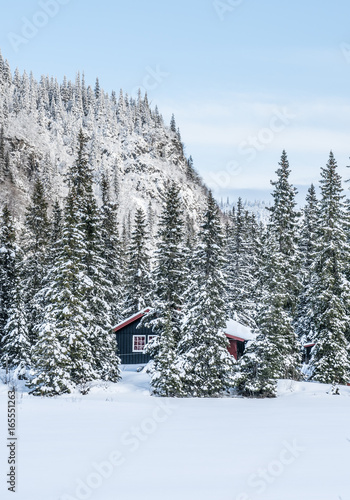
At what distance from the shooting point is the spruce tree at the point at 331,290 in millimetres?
30031

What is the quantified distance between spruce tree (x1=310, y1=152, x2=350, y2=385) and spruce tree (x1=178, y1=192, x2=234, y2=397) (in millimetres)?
7663

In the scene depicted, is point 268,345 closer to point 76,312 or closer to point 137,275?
point 76,312

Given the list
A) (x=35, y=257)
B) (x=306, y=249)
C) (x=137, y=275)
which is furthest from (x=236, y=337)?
(x=35, y=257)

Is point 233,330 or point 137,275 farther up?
point 137,275

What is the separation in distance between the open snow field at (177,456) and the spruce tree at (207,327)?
11.8m

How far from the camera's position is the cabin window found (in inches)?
1660

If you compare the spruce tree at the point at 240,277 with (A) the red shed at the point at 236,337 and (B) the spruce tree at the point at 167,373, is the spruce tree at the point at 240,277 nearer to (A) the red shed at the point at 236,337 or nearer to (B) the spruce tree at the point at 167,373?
(A) the red shed at the point at 236,337

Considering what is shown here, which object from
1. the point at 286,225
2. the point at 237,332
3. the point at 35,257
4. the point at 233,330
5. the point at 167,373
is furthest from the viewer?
the point at 233,330

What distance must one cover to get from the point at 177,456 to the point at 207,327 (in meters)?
18.5

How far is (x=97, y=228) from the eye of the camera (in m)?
30.0

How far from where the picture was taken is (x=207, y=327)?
1056 inches

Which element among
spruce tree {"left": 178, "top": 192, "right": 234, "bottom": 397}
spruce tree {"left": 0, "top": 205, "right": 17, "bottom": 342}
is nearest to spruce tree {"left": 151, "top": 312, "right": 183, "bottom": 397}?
spruce tree {"left": 178, "top": 192, "right": 234, "bottom": 397}

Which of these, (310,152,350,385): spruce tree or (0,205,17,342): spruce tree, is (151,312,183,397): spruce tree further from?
(0,205,17,342): spruce tree

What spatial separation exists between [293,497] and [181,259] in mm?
26007
